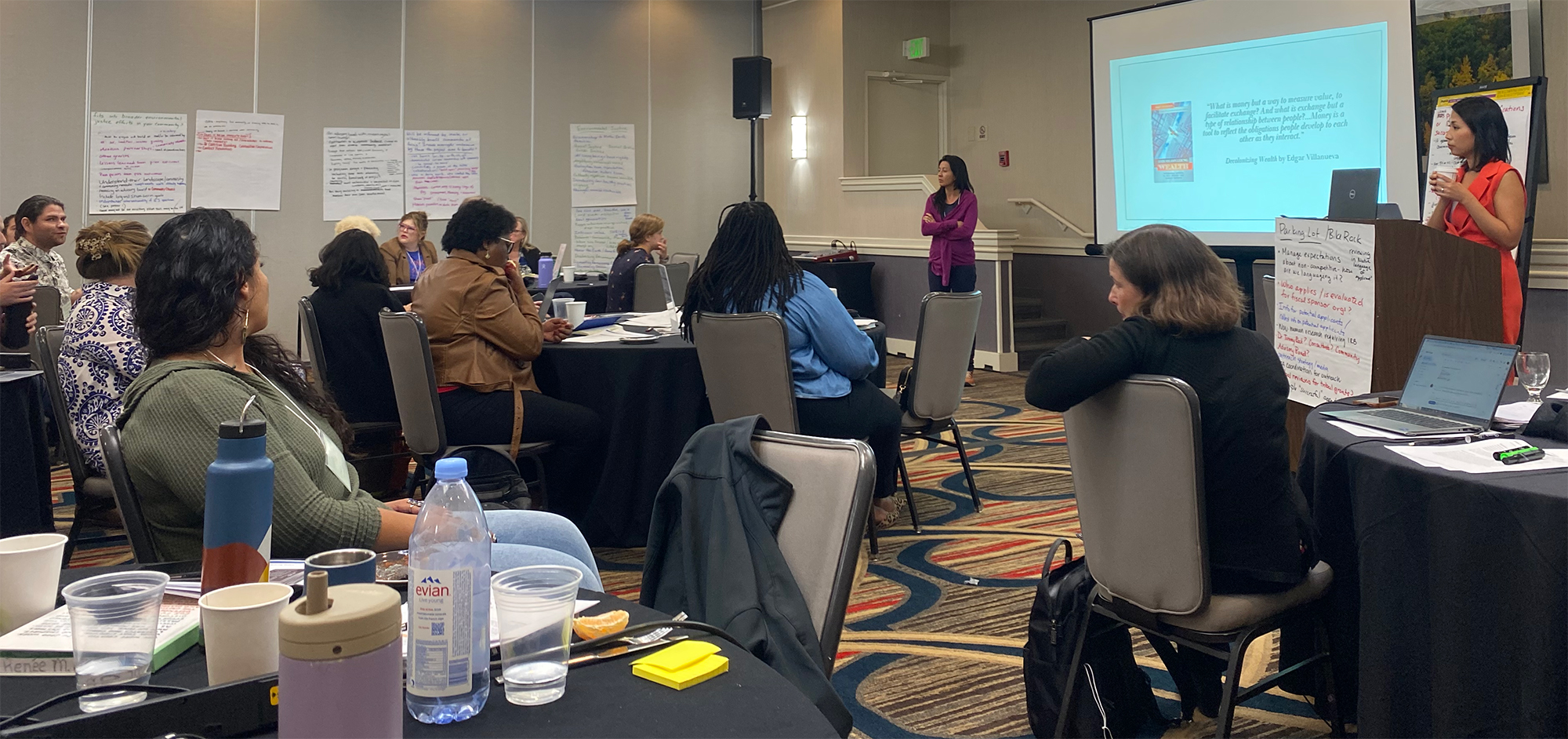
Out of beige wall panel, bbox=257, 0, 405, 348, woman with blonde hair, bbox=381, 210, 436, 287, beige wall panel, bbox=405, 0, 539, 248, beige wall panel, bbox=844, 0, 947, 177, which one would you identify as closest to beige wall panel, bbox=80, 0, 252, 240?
beige wall panel, bbox=257, 0, 405, 348

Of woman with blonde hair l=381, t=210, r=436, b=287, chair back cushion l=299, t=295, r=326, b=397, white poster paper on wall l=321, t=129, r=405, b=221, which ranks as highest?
white poster paper on wall l=321, t=129, r=405, b=221

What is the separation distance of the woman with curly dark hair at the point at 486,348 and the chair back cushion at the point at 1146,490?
2.15 meters

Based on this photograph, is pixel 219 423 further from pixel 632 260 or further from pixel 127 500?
pixel 632 260

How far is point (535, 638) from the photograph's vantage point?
1.07 m

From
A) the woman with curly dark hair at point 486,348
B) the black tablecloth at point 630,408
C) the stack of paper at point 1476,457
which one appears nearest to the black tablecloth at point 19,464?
the woman with curly dark hair at point 486,348

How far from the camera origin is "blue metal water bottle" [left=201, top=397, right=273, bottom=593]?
1.16m

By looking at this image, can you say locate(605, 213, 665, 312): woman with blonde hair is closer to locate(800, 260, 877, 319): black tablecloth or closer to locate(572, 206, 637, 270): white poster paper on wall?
locate(800, 260, 877, 319): black tablecloth

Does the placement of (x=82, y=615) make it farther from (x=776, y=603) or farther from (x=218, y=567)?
(x=776, y=603)

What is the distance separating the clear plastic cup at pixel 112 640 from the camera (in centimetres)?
101

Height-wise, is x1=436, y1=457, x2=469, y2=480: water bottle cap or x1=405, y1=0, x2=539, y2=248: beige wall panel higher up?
x1=405, y1=0, x2=539, y2=248: beige wall panel

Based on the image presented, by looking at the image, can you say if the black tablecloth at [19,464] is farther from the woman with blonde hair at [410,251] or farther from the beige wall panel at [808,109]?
the beige wall panel at [808,109]

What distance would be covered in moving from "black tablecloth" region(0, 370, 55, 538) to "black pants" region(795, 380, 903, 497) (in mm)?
2316

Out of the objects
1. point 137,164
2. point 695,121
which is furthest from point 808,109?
point 137,164

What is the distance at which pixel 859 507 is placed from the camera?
1.62m
